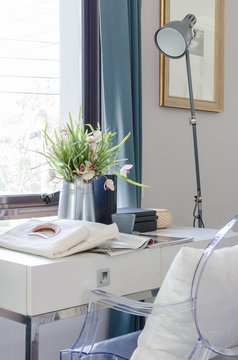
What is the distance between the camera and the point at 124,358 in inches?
68.1

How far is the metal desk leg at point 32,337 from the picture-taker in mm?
1590

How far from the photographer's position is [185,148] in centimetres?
312

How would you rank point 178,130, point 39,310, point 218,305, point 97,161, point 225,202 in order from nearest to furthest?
point 218,305 < point 39,310 < point 97,161 < point 178,130 < point 225,202

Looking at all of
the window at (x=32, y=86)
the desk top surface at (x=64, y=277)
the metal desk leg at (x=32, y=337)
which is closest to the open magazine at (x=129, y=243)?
the desk top surface at (x=64, y=277)

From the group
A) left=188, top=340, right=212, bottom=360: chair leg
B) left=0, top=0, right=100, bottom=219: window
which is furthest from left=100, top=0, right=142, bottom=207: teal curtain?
left=188, top=340, right=212, bottom=360: chair leg

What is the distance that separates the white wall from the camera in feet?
9.56

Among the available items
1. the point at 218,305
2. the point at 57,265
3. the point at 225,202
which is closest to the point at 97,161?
the point at 57,265

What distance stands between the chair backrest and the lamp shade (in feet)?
4.47

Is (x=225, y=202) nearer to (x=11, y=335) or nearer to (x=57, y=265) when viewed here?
(x=11, y=335)

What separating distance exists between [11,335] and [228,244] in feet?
4.19

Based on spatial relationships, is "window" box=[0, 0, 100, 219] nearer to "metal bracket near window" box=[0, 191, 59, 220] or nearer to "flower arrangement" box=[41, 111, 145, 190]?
"metal bracket near window" box=[0, 191, 59, 220]

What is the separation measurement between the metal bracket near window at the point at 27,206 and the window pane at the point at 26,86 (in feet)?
0.22

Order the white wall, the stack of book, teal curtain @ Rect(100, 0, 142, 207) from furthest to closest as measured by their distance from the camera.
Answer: the white wall, teal curtain @ Rect(100, 0, 142, 207), the stack of book

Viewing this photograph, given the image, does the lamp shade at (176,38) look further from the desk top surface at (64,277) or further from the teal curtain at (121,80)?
the desk top surface at (64,277)
